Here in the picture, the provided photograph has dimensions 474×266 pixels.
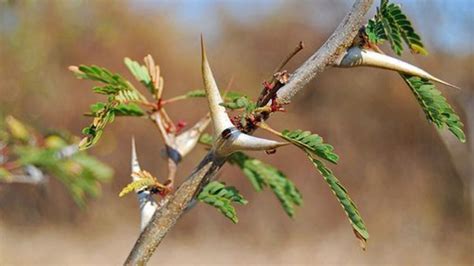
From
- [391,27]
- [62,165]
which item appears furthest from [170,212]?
[62,165]

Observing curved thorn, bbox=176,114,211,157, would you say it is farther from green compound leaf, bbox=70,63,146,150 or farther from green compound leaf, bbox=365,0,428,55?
green compound leaf, bbox=365,0,428,55

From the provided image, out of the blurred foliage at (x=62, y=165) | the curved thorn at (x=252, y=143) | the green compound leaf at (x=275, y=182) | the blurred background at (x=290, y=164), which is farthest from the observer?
the blurred background at (x=290, y=164)

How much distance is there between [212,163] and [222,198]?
0.10m

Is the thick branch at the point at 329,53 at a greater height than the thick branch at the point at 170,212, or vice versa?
the thick branch at the point at 329,53

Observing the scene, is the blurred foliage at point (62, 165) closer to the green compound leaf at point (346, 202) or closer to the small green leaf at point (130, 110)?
the small green leaf at point (130, 110)

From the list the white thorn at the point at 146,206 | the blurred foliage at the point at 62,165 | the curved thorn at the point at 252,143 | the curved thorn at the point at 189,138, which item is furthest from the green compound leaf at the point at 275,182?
the blurred foliage at the point at 62,165

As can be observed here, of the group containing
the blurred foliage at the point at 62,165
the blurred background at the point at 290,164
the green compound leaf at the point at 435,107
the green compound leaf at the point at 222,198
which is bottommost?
the green compound leaf at the point at 435,107

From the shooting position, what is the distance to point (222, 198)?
74cm

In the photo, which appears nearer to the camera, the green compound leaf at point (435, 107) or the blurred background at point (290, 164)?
the green compound leaf at point (435, 107)

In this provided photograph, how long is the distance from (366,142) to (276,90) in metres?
8.65

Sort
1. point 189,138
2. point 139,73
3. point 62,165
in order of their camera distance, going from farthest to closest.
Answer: point 62,165, point 139,73, point 189,138

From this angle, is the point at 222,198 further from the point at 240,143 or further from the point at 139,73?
the point at 139,73

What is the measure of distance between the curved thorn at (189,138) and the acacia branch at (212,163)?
0.16m

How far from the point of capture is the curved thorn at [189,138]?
0.82 meters
